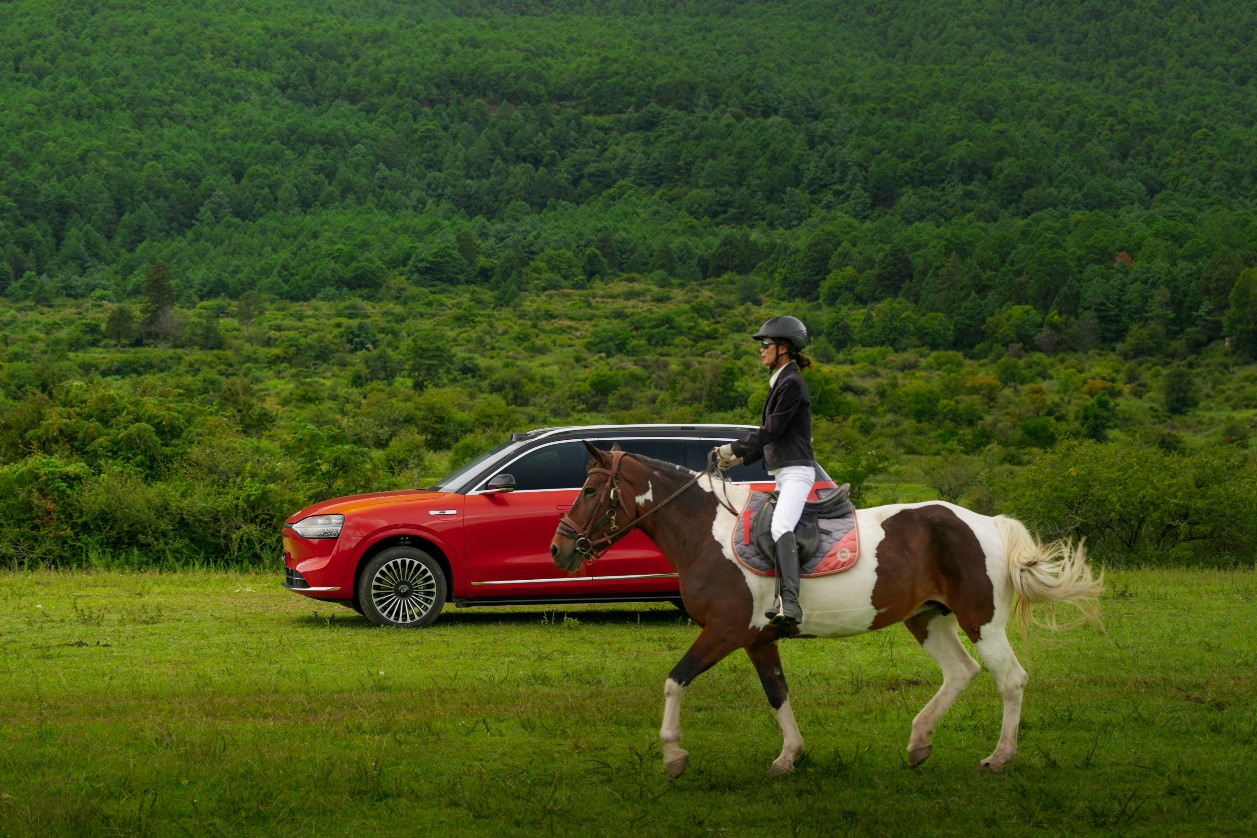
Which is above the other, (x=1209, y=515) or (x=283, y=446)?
(x=283, y=446)

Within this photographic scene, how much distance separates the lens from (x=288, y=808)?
6121 mm

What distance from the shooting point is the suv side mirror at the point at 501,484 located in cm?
1198

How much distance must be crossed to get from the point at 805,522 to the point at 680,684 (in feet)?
3.71

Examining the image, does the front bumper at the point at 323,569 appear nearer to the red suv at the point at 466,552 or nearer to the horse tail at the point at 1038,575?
the red suv at the point at 466,552

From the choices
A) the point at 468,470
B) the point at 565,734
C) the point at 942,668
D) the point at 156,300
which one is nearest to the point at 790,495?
A: the point at 942,668

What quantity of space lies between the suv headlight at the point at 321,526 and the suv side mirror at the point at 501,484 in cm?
135

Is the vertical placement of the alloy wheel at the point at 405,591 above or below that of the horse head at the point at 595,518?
below

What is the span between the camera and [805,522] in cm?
709

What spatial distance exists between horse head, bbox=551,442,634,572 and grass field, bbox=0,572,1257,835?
109cm

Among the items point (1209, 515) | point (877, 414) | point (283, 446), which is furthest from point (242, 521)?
point (877, 414)

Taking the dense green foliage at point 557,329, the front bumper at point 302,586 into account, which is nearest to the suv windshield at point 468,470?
the front bumper at point 302,586

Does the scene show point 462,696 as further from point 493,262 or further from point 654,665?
point 493,262

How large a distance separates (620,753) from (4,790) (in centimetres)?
308

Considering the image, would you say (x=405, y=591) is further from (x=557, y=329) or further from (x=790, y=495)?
(x=557, y=329)
